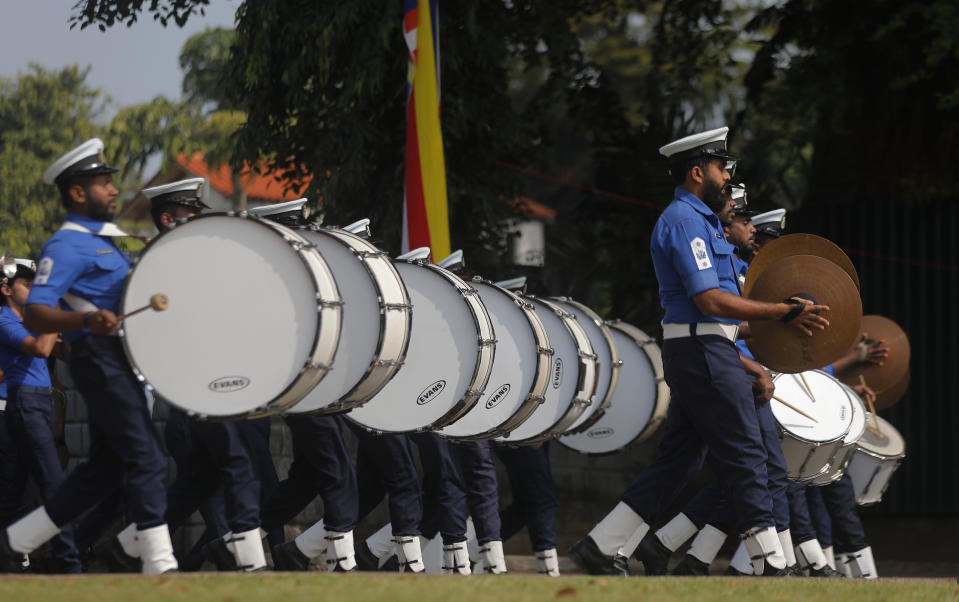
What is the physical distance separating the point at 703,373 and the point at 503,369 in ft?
5.35

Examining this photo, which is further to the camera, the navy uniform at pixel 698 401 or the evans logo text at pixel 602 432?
the evans logo text at pixel 602 432

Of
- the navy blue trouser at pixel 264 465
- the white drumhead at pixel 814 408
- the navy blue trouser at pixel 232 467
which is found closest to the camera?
the navy blue trouser at pixel 232 467

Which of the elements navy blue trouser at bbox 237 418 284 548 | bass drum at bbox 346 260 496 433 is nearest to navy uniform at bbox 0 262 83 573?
navy blue trouser at bbox 237 418 284 548

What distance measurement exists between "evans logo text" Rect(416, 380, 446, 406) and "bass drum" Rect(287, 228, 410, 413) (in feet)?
2.47

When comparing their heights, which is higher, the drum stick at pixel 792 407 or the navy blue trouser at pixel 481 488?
the drum stick at pixel 792 407

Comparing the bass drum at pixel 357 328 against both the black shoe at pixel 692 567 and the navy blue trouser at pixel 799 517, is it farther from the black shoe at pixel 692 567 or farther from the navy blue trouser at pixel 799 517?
the navy blue trouser at pixel 799 517

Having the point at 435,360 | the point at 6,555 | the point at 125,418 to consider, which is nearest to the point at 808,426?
the point at 435,360

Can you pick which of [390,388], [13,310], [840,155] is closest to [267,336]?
[390,388]

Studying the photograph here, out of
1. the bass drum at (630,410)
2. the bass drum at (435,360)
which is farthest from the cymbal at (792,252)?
the bass drum at (630,410)

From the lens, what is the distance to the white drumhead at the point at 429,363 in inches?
312

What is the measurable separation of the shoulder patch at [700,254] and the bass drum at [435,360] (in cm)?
133

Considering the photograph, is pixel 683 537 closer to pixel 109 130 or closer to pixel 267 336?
pixel 267 336

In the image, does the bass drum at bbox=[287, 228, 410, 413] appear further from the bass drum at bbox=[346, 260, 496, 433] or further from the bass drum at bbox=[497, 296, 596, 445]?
the bass drum at bbox=[497, 296, 596, 445]

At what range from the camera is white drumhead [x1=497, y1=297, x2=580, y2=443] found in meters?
9.14
